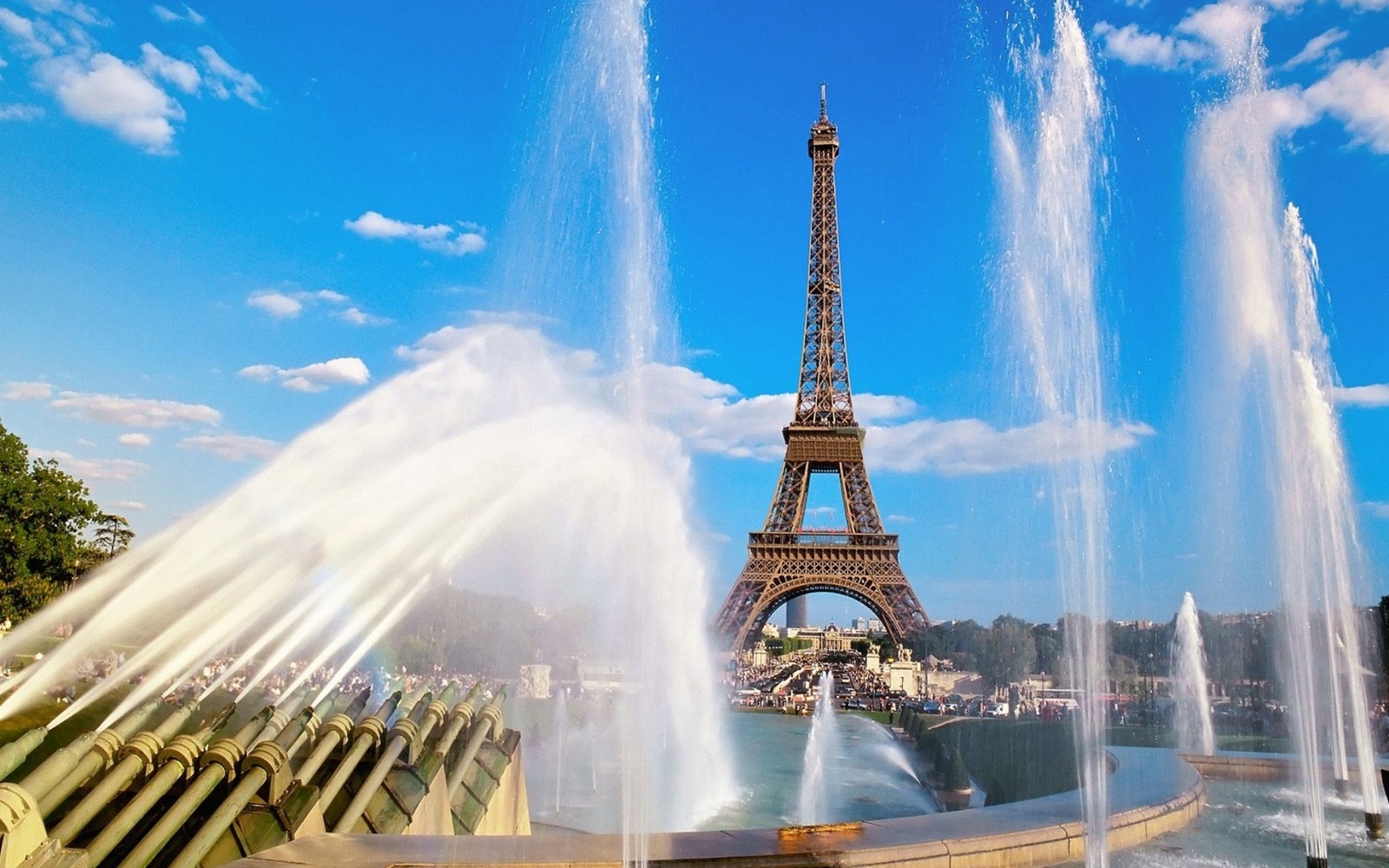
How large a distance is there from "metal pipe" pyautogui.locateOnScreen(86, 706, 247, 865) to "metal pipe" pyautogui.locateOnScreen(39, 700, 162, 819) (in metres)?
0.55

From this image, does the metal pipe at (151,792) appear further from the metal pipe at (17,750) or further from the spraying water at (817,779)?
the spraying water at (817,779)

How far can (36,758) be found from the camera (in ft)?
56.0

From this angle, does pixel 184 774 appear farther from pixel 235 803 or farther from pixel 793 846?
pixel 793 846

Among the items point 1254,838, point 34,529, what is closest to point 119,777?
point 1254,838

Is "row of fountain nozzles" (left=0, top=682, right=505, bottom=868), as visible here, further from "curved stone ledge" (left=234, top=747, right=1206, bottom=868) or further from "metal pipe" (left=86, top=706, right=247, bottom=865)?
"curved stone ledge" (left=234, top=747, right=1206, bottom=868)

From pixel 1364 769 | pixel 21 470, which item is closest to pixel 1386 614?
pixel 1364 769

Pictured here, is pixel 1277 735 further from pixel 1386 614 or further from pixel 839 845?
pixel 839 845

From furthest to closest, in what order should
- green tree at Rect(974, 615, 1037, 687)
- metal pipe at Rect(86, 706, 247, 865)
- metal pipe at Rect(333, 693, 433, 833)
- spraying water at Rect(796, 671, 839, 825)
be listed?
1. green tree at Rect(974, 615, 1037, 687)
2. spraying water at Rect(796, 671, 839, 825)
3. metal pipe at Rect(333, 693, 433, 833)
4. metal pipe at Rect(86, 706, 247, 865)

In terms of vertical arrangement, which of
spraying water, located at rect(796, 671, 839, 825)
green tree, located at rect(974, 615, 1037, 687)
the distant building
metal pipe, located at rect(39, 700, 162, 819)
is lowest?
spraying water, located at rect(796, 671, 839, 825)

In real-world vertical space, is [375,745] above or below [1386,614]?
below

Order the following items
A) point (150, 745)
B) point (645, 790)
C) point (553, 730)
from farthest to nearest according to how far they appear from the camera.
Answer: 1. point (553, 730)
2. point (645, 790)
3. point (150, 745)

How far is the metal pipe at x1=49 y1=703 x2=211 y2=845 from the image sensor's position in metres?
8.67

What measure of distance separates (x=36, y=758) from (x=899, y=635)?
54.4 metres

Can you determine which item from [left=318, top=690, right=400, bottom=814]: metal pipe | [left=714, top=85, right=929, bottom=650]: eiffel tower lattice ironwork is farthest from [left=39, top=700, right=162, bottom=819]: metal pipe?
[left=714, top=85, right=929, bottom=650]: eiffel tower lattice ironwork
